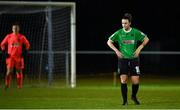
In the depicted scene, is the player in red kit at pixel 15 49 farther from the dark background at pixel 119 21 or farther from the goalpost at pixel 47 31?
the dark background at pixel 119 21

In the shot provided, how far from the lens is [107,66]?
43594 millimetres

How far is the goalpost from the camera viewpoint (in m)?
27.1

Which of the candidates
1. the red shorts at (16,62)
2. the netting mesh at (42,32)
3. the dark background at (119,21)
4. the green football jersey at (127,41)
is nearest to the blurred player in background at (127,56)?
the green football jersey at (127,41)

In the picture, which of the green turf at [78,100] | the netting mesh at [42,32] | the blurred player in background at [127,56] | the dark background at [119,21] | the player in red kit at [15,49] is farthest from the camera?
the dark background at [119,21]

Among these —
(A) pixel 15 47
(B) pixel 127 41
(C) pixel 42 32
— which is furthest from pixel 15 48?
(B) pixel 127 41

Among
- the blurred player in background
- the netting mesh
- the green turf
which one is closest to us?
the green turf

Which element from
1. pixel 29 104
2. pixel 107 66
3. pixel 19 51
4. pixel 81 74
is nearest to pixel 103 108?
pixel 29 104

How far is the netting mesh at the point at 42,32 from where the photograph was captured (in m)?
28.1

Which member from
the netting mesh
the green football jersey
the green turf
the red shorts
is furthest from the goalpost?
the green football jersey

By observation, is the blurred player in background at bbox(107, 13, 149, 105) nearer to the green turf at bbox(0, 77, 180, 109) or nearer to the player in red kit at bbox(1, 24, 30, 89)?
the green turf at bbox(0, 77, 180, 109)

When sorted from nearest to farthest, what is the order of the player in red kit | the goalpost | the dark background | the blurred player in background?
the blurred player in background < the player in red kit < the goalpost < the dark background

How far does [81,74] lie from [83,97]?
784 inches

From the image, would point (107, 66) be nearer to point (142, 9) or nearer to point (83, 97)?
point (142, 9)

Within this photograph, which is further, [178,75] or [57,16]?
[178,75]
